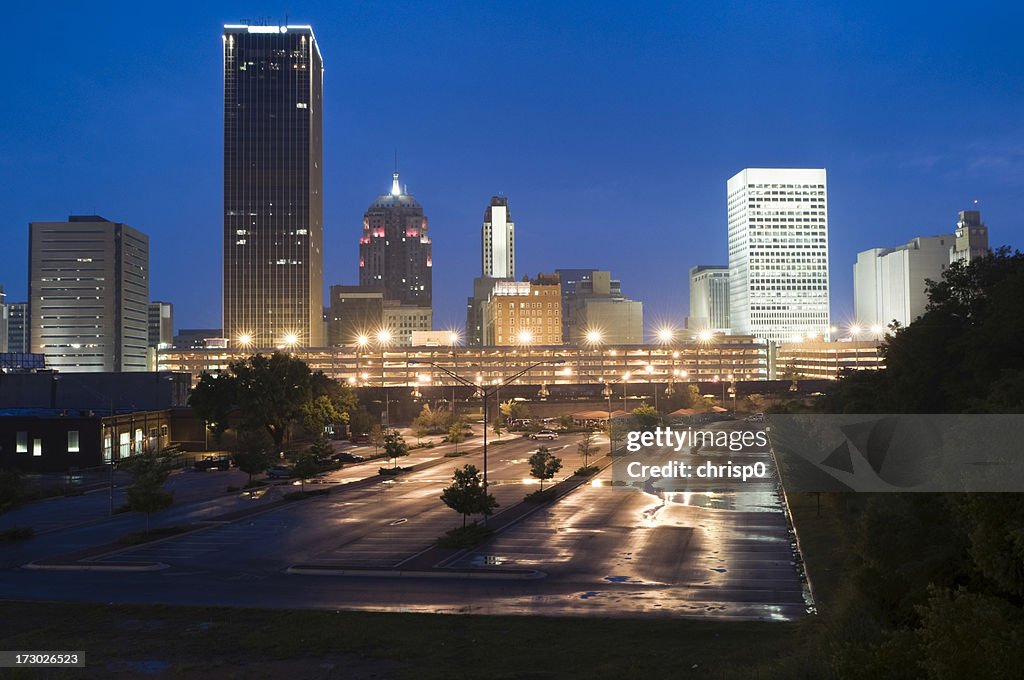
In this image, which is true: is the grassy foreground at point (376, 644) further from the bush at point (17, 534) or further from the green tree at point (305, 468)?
the green tree at point (305, 468)

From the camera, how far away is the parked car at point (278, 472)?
7102cm

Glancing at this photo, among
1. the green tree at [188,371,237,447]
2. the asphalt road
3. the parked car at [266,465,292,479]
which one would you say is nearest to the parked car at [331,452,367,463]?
the parked car at [266,465,292,479]

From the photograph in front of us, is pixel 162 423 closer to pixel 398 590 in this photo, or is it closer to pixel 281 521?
pixel 281 521

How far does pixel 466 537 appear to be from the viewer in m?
40.1

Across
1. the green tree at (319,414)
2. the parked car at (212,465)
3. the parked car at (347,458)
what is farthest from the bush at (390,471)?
the green tree at (319,414)

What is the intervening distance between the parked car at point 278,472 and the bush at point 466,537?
3153 centimetres

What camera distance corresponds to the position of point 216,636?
25656 millimetres

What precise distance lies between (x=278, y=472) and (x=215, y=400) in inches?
→ 898

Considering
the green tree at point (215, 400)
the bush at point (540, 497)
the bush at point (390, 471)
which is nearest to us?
the bush at point (540, 497)

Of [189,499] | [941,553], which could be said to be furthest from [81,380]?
[941,553]

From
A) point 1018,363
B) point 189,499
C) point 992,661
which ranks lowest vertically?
point 189,499

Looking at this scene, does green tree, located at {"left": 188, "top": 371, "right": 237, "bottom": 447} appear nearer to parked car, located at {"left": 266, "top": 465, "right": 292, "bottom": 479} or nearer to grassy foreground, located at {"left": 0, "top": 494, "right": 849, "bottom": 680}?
parked car, located at {"left": 266, "top": 465, "right": 292, "bottom": 479}

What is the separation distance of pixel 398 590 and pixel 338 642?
7.18 meters

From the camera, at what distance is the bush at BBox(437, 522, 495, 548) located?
3956 centimetres
